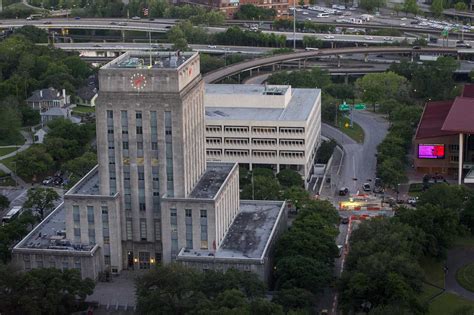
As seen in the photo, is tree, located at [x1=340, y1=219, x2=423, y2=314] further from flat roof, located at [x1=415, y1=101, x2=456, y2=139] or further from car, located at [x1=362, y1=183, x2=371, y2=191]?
flat roof, located at [x1=415, y1=101, x2=456, y2=139]

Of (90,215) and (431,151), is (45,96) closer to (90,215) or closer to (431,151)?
(431,151)

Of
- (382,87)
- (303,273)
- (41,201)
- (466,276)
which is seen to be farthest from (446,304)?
(382,87)

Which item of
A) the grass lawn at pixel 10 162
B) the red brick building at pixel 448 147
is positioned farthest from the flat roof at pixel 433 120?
the grass lawn at pixel 10 162

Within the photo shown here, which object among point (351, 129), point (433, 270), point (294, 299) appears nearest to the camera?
point (294, 299)

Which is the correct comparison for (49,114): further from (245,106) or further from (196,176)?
(196,176)

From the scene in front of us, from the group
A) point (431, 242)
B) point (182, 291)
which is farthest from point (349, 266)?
point (182, 291)

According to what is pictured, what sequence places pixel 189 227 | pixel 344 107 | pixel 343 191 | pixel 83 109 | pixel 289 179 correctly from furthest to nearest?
1. pixel 83 109
2. pixel 344 107
3. pixel 289 179
4. pixel 343 191
5. pixel 189 227

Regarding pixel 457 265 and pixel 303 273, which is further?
pixel 457 265

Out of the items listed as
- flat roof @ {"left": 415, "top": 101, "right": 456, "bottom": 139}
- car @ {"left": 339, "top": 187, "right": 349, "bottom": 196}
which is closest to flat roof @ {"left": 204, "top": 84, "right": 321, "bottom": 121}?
car @ {"left": 339, "top": 187, "right": 349, "bottom": 196}
